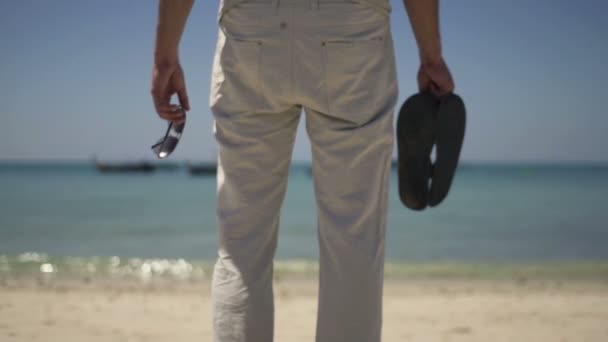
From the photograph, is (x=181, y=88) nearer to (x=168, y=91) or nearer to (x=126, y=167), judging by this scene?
(x=168, y=91)

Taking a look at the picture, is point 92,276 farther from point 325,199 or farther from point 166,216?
point 166,216

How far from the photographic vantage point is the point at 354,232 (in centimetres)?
124

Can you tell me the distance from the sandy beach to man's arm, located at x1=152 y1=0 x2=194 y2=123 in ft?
5.39

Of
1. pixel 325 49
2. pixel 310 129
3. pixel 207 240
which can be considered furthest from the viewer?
pixel 207 240

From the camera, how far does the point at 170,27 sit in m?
1.31

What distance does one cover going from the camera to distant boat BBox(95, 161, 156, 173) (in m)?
56.2

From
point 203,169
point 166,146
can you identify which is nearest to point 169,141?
point 166,146

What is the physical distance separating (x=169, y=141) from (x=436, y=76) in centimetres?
71

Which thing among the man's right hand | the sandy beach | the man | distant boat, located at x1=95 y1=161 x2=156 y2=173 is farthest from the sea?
distant boat, located at x1=95 y1=161 x2=156 y2=173

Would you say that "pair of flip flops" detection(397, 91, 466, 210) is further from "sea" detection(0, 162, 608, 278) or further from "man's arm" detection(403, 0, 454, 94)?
"sea" detection(0, 162, 608, 278)

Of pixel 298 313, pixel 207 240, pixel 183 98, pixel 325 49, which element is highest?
pixel 325 49

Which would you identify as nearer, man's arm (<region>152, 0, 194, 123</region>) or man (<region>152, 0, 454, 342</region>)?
man (<region>152, 0, 454, 342</region>)

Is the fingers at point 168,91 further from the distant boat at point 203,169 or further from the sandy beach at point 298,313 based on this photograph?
the distant boat at point 203,169

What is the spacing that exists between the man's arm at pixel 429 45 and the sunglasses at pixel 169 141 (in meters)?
0.63
